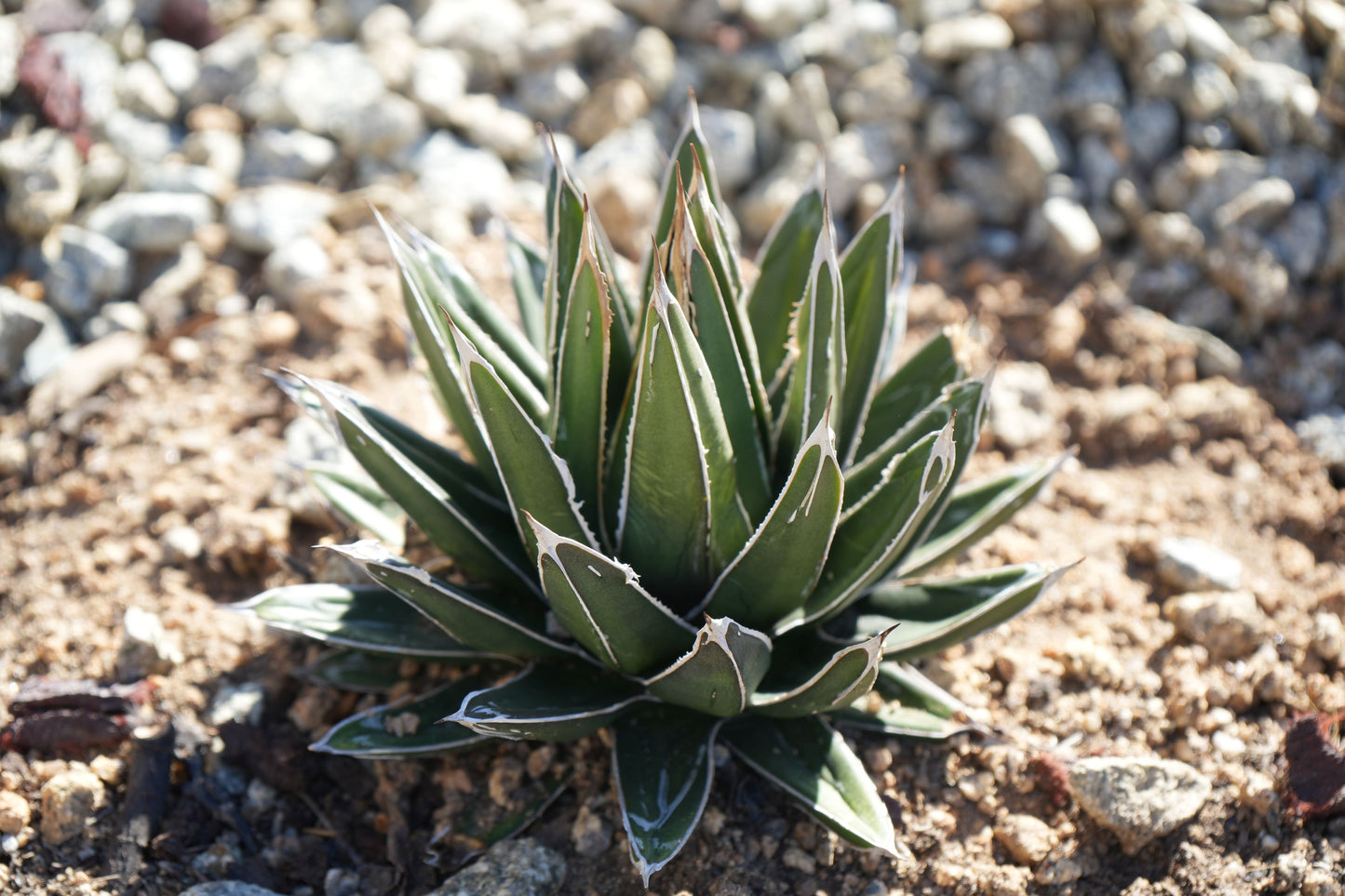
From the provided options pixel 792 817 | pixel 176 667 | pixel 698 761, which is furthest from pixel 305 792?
pixel 792 817

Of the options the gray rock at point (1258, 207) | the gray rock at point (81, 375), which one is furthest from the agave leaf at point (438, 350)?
the gray rock at point (1258, 207)

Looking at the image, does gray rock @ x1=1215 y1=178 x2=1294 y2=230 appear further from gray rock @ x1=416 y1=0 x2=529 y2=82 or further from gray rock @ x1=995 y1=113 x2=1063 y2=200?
gray rock @ x1=416 y1=0 x2=529 y2=82

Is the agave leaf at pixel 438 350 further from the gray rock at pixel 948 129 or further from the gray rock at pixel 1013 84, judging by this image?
the gray rock at pixel 1013 84

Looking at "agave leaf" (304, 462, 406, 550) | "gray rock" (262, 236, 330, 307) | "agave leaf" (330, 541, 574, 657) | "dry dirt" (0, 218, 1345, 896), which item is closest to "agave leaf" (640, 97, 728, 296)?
"agave leaf" (330, 541, 574, 657)

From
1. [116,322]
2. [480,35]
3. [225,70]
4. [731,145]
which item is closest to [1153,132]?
[731,145]

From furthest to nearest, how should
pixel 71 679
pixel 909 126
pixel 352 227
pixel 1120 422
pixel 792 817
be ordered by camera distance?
pixel 909 126 < pixel 352 227 < pixel 1120 422 < pixel 71 679 < pixel 792 817

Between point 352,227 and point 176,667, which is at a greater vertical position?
point 352,227

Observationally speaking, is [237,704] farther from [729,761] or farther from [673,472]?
[673,472]

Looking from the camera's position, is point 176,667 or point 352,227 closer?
point 176,667

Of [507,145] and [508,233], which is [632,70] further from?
[508,233]
